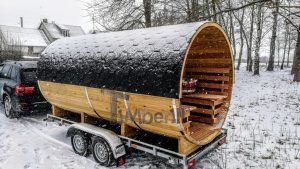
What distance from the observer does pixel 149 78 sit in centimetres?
492

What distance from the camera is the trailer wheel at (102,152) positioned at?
5.75 meters

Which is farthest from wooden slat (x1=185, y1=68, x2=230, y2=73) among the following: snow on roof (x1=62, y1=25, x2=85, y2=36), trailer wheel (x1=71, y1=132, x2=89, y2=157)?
snow on roof (x1=62, y1=25, x2=85, y2=36)

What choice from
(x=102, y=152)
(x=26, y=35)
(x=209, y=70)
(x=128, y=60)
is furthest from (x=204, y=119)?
(x=26, y=35)

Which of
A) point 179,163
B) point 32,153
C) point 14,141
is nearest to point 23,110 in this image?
point 14,141

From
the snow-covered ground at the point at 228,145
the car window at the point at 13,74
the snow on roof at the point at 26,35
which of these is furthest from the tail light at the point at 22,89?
the snow on roof at the point at 26,35

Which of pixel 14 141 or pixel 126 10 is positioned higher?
pixel 126 10

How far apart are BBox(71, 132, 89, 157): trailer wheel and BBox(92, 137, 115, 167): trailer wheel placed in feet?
1.17

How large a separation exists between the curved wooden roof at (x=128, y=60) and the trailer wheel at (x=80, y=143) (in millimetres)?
1287

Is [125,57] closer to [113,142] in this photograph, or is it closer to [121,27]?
[113,142]

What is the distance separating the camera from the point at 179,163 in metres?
4.93

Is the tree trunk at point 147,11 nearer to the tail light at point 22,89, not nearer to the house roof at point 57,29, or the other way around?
the tail light at point 22,89

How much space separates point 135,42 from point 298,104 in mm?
8766

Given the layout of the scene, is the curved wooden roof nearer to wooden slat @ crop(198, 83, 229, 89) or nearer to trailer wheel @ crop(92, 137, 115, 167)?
trailer wheel @ crop(92, 137, 115, 167)

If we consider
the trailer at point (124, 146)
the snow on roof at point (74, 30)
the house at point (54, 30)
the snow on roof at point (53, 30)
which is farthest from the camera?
the snow on roof at point (74, 30)
